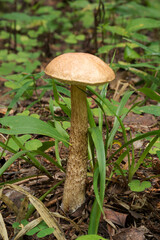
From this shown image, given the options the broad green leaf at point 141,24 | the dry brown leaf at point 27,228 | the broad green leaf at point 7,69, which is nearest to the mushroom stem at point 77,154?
the dry brown leaf at point 27,228

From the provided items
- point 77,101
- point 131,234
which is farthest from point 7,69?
point 131,234

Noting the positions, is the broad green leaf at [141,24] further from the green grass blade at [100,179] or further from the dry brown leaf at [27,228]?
the dry brown leaf at [27,228]

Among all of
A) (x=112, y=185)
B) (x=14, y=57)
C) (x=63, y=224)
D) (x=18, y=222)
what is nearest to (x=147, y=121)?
(x=112, y=185)

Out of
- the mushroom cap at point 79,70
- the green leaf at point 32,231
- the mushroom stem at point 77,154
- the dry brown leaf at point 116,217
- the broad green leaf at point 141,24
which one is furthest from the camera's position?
the broad green leaf at point 141,24

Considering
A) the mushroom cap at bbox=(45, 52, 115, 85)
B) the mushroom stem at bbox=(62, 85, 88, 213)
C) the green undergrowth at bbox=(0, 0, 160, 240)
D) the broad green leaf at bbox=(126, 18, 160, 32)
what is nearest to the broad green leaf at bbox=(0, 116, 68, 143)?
the green undergrowth at bbox=(0, 0, 160, 240)

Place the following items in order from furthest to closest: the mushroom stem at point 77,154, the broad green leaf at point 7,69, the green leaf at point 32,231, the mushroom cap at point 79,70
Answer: the broad green leaf at point 7,69 < the mushroom stem at point 77,154 < the green leaf at point 32,231 < the mushroom cap at point 79,70

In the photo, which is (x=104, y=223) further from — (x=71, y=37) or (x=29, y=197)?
(x=71, y=37)

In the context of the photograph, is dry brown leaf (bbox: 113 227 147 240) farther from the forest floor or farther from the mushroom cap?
the mushroom cap

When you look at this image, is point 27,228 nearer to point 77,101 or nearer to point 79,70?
point 77,101
